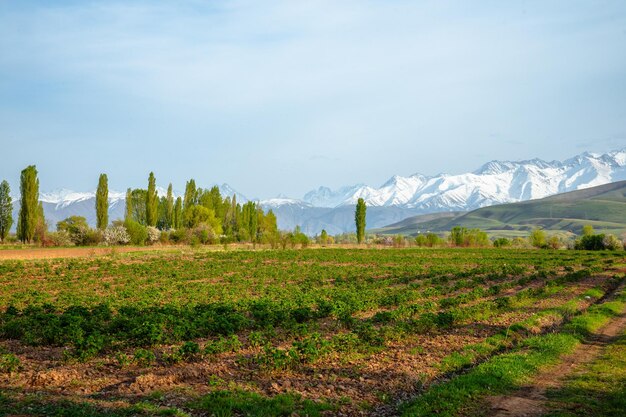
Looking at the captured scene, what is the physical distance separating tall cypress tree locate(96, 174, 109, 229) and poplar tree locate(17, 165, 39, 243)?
1157 centimetres

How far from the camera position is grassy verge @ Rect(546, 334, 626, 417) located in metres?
10.8

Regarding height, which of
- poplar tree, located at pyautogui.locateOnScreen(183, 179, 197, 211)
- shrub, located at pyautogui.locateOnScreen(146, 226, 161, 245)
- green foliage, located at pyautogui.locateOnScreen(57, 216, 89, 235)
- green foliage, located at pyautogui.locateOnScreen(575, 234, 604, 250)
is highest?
poplar tree, located at pyautogui.locateOnScreen(183, 179, 197, 211)

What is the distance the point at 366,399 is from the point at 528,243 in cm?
11580

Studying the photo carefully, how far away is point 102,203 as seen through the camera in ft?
310

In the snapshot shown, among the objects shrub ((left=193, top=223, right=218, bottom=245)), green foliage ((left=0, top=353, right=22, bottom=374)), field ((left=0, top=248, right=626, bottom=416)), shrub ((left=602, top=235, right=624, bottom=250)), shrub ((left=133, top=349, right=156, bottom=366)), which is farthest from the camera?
shrub ((left=193, top=223, right=218, bottom=245))

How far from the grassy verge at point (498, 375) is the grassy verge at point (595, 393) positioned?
116cm

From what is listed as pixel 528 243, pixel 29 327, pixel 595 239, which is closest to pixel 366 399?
pixel 29 327

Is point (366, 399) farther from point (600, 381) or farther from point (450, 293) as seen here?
point (450, 293)

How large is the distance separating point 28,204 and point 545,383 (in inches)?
3509

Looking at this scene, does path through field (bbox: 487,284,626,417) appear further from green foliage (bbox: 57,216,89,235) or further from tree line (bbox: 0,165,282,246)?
green foliage (bbox: 57,216,89,235)

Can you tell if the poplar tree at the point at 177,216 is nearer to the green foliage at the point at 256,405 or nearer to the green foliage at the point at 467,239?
the green foliage at the point at 467,239

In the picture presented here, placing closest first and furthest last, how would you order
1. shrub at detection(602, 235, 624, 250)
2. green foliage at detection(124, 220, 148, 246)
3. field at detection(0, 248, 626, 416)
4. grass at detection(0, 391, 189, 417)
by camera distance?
grass at detection(0, 391, 189, 417) < field at detection(0, 248, 626, 416) < green foliage at detection(124, 220, 148, 246) < shrub at detection(602, 235, 624, 250)

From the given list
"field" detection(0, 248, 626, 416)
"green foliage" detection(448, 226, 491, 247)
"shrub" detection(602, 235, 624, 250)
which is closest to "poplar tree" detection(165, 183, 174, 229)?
"green foliage" detection(448, 226, 491, 247)

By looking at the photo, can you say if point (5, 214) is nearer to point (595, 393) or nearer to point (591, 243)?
point (595, 393)
